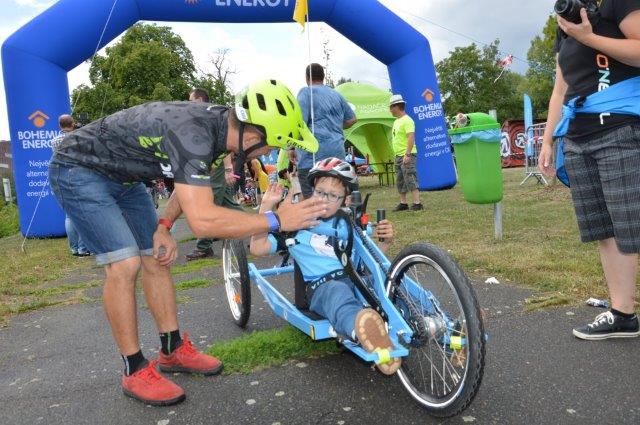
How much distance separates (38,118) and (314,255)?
329 inches

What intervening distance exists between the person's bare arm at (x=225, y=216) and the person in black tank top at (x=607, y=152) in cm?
164

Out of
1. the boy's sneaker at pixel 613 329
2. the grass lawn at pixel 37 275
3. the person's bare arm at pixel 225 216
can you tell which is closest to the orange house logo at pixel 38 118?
the grass lawn at pixel 37 275

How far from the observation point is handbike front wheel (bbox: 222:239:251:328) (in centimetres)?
366

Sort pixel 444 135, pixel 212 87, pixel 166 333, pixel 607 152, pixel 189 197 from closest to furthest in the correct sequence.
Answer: pixel 189 197
pixel 607 152
pixel 166 333
pixel 444 135
pixel 212 87

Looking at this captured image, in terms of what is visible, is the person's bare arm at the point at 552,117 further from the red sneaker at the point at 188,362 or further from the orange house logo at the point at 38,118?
the orange house logo at the point at 38,118

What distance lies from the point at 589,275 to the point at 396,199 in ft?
27.4

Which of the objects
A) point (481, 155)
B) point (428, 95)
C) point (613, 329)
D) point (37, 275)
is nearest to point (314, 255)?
point (613, 329)

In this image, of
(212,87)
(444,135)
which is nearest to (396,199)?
(444,135)

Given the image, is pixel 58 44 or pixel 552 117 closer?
pixel 552 117

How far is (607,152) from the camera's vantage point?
290 cm

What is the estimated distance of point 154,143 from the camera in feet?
8.39

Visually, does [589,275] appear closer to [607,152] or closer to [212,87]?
[607,152]

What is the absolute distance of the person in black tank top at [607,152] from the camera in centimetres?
273

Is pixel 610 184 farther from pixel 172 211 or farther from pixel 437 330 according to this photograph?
pixel 172 211
